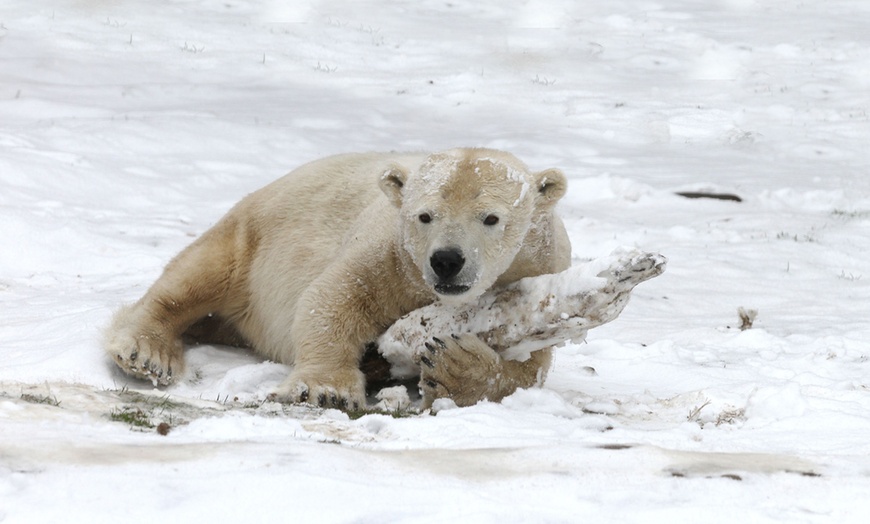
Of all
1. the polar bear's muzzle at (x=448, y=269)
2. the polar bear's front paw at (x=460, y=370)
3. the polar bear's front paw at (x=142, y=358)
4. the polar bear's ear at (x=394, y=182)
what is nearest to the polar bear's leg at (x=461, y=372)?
the polar bear's front paw at (x=460, y=370)

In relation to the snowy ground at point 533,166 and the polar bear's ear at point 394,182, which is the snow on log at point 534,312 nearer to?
the snowy ground at point 533,166

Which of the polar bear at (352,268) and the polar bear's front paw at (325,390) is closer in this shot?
the polar bear at (352,268)

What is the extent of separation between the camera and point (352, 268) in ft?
16.6

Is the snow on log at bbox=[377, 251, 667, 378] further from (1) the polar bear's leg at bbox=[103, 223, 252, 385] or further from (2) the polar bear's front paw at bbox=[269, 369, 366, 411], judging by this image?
(1) the polar bear's leg at bbox=[103, 223, 252, 385]

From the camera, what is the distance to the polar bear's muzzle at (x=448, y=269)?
14.1 ft

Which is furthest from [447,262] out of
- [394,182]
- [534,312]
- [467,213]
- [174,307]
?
[174,307]

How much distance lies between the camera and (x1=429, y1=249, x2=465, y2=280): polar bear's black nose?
4.30 m

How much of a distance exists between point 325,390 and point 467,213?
1.02 metres

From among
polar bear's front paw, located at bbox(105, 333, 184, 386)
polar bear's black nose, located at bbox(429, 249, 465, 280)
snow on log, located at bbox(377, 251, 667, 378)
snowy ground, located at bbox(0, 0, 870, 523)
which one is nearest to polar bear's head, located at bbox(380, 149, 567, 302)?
polar bear's black nose, located at bbox(429, 249, 465, 280)

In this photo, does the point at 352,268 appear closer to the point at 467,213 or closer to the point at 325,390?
the point at 325,390

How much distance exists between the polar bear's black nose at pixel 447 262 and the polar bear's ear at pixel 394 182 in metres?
0.68

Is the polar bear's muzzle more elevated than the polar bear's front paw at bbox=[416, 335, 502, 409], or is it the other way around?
the polar bear's muzzle

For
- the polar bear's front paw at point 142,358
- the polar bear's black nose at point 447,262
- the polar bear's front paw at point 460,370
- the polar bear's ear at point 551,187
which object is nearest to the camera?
the polar bear's black nose at point 447,262

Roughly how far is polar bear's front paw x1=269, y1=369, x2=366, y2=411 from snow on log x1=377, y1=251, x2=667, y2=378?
0.27 meters
